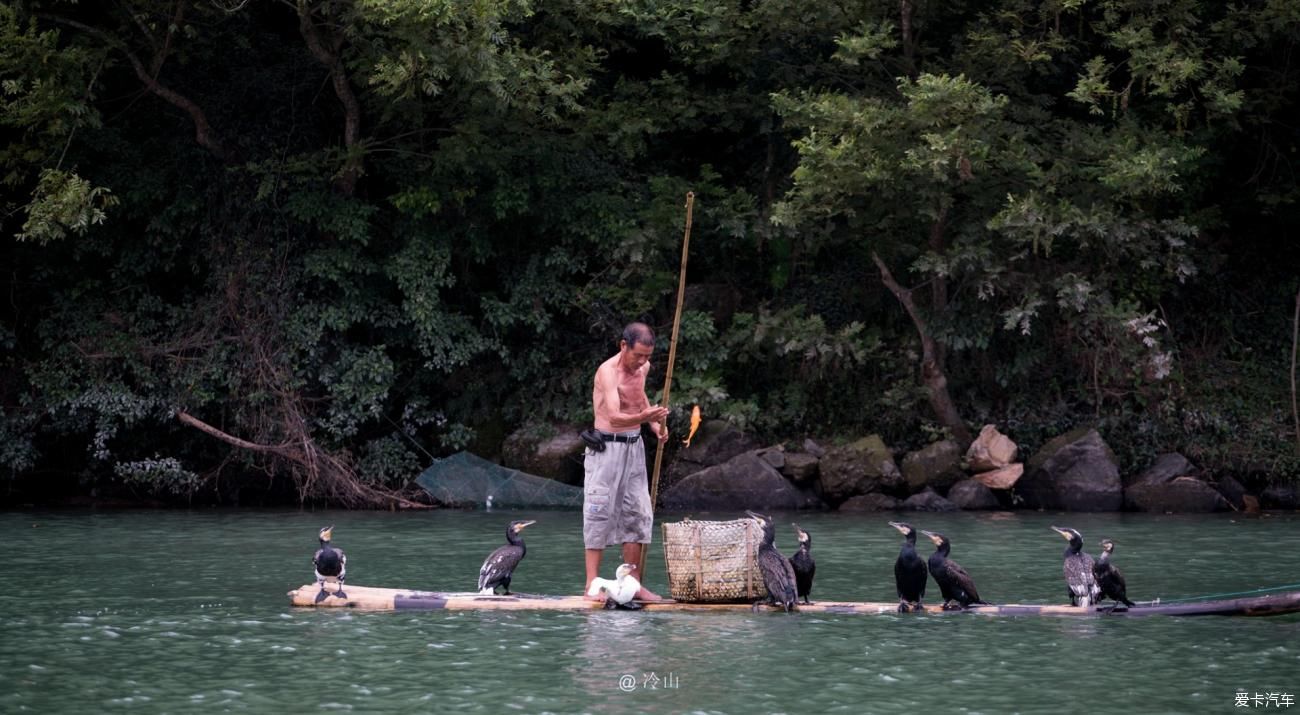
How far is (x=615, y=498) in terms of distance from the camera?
10.1 meters

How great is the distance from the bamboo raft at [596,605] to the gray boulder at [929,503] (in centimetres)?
860

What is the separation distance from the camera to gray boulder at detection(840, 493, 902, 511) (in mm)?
18281

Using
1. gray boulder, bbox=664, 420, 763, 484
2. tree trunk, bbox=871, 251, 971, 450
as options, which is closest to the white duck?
gray boulder, bbox=664, 420, 763, 484

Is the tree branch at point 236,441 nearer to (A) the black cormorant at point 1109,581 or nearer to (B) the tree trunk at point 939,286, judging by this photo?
(B) the tree trunk at point 939,286

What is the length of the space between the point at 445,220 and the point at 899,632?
12013mm

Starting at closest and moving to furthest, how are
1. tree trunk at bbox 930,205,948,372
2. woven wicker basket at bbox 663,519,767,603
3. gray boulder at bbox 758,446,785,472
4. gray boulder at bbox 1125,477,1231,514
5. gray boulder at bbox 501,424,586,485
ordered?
woven wicker basket at bbox 663,519,767,603
gray boulder at bbox 1125,477,1231,514
gray boulder at bbox 758,446,785,472
gray boulder at bbox 501,424,586,485
tree trunk at bbox 930,205,948,372

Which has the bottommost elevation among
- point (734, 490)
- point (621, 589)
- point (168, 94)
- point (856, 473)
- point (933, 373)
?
point (621, 589)

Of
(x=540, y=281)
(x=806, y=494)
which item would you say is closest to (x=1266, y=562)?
(x=806, y=494)

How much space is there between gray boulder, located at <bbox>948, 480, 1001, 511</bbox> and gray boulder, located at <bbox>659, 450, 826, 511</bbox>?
188 cm

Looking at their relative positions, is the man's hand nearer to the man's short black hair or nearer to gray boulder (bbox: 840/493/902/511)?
the man's short black hair

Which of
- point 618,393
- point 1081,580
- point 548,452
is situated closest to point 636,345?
point 618,393

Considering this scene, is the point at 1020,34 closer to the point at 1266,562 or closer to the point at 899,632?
the point at 1266,562

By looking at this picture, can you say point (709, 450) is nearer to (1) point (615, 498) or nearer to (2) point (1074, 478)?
(2) point (1074, 478)

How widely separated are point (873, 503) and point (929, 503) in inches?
25.8
